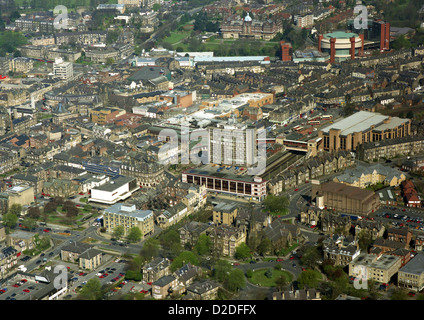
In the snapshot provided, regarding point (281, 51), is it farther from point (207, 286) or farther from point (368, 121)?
point (207, 286)

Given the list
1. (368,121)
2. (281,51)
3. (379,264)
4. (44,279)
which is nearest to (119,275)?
(44,279)

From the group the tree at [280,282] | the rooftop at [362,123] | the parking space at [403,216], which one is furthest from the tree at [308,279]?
the rooftop at [362,123]

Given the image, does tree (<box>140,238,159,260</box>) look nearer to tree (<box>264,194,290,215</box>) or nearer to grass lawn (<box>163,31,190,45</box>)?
tree (<box>264,194,290,215</box>)

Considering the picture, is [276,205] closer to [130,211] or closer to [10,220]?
[130,211]

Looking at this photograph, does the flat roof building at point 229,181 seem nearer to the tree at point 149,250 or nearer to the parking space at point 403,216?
the parking space at point 403,216

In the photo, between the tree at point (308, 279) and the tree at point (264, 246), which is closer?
the tree at point (308, 279)

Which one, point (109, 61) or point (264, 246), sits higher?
point (109, 61)

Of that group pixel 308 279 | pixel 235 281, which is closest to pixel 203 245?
pixel 235 281
